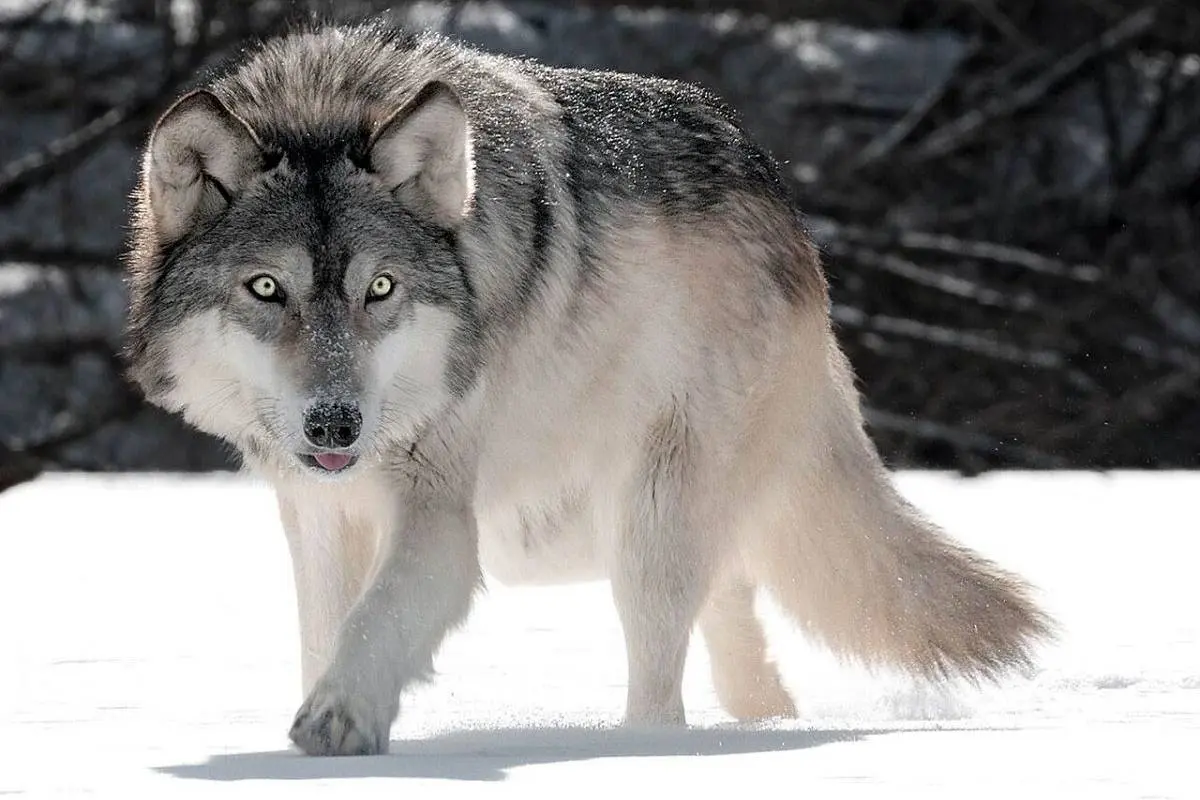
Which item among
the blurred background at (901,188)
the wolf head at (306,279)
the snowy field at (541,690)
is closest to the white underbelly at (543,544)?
the snowy field at (541,690)

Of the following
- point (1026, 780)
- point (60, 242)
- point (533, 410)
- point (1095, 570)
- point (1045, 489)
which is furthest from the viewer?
point (60, 242)

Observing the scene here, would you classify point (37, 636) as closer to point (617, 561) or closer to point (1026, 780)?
point (617, 561)

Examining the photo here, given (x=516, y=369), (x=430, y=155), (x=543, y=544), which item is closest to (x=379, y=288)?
(x=430, y=155)

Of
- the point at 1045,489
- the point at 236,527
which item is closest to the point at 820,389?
the point at 236,527

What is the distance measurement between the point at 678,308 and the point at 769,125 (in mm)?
9757

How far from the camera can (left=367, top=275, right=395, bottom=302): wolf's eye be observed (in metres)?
3.92

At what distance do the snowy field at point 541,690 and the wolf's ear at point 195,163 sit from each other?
1082 millimetres

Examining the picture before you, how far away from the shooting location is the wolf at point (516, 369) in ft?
12.8

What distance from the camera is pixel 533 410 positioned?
451 cm

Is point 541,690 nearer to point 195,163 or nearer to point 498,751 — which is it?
point 498,751

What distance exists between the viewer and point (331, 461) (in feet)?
12.7

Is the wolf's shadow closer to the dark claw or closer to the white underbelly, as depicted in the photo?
the dark claw

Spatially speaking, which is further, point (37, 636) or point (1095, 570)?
point (1095, 570)

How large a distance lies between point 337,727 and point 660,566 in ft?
4.18
